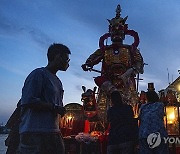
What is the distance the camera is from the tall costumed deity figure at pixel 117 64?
8.07 meters

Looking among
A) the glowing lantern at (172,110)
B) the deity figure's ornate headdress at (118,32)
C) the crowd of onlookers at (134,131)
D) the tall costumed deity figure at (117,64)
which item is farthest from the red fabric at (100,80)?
the crowd of onlookers at (134,131)

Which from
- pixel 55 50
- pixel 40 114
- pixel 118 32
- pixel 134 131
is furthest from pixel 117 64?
pixel 40 114

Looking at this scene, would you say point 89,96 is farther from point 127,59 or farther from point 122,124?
point 122,124

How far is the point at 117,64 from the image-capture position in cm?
871

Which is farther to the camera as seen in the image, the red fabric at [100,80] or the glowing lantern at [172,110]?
the red fabric at [100,80]

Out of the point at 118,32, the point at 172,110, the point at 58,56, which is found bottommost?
the point at 172,110

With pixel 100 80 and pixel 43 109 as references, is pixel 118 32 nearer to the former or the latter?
pixel 100 80

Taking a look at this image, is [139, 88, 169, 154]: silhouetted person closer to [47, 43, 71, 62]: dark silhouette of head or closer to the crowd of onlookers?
the crowd of onlookers

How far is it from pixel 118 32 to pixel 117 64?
58.6 inches

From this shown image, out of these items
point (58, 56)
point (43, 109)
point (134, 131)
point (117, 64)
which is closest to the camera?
point (43, 109)

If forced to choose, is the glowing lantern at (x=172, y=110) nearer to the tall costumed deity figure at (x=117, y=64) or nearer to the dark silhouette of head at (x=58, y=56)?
the tall costumed deity figure at (x=117, y=64)

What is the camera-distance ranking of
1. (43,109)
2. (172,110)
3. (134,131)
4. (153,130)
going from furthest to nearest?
(172,110)
(134,131)
(153,130)
(43,109)

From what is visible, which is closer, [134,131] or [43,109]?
[43,109]

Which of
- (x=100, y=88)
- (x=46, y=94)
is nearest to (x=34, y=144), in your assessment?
(x=46, y=94)
